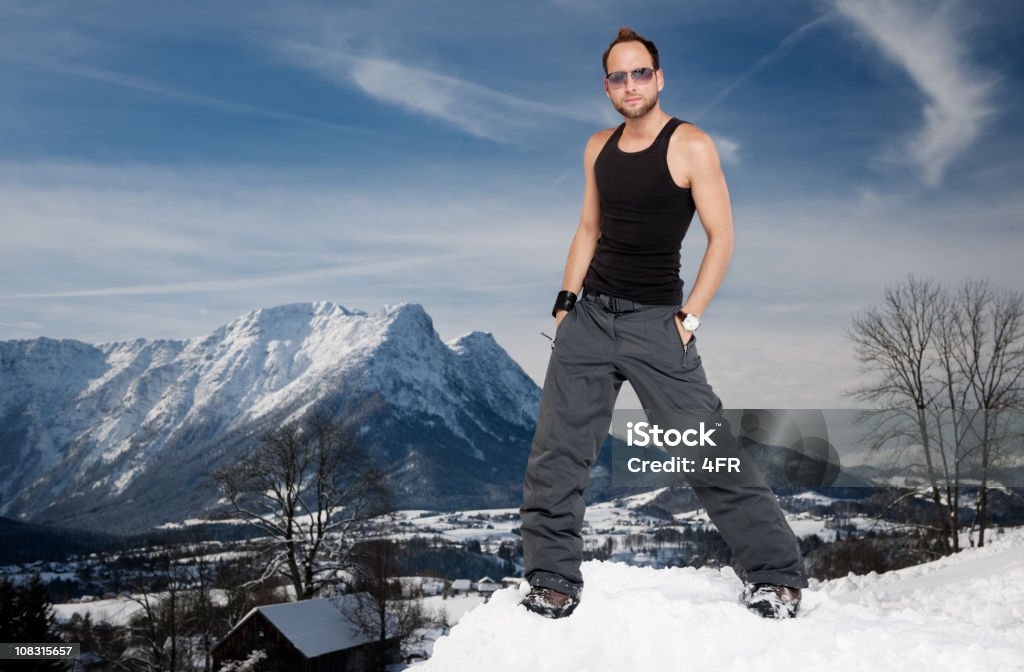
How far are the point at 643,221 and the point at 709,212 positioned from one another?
13.3 inches

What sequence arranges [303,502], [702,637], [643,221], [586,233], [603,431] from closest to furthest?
[702,637]
[643,221]
[603,431]
[586,233]
[303,502]

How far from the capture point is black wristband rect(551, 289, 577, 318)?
4.68m

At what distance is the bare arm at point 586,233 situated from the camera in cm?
475

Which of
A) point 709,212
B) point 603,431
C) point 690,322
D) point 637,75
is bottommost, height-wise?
point 603,431

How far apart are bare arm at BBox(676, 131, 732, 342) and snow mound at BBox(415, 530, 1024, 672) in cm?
145

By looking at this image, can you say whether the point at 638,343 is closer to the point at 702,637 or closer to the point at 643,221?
the point at 643,221

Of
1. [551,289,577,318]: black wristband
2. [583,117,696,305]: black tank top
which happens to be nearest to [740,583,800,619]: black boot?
[583,117,696,305]: black tank top

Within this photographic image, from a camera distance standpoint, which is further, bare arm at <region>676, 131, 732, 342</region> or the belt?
the belt

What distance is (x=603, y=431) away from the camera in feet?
15.0

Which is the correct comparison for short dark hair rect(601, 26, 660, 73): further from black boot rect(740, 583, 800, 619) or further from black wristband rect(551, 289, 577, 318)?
black boot rect(740, 583, 800, 619)

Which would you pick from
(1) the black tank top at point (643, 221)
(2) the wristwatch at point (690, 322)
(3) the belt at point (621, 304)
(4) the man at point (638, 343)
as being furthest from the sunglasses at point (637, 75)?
(2) the wristwatch at point (690, 322)

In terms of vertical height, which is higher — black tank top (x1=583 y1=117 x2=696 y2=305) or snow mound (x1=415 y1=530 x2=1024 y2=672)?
black tank top (x1=583 y1=117 x2=696 y2=305)

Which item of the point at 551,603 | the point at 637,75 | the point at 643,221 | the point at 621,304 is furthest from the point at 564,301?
the point at 551,603

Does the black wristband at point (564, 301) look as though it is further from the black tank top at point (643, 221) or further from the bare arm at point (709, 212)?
the bare arm at point (709, 212)
